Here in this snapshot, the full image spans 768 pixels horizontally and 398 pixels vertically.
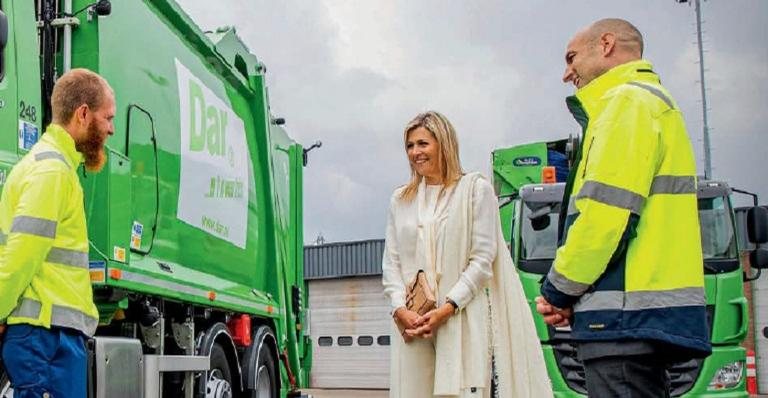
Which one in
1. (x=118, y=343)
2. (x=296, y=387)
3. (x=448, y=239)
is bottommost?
(x=296, y=387)

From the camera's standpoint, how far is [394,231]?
4.08m

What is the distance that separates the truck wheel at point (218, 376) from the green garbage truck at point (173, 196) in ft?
0.05

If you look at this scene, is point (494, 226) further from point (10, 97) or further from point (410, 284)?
point (10, 97)

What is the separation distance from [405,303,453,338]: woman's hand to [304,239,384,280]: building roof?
21213mm

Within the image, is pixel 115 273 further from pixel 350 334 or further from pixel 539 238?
pixel 350 334

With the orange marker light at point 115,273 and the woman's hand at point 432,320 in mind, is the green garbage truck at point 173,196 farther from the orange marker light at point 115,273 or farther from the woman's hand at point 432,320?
the woman's hand at point 432,320

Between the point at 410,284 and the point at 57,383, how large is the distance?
Result: 1392mm

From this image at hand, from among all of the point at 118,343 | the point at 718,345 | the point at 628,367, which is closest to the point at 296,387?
the point at 718,345

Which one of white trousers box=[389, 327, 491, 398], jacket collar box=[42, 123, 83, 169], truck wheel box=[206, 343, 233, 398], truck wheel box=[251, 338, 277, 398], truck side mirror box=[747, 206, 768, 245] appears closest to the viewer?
jacket collar box=[42, 123, 83, 169]

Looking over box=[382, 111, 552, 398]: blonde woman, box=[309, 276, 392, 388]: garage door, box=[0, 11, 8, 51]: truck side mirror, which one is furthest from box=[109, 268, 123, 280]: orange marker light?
box=[309, 276, 392, 388]: garage door

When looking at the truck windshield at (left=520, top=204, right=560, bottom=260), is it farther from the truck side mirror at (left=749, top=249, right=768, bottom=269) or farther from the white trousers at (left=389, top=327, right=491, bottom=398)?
the white trousers at (left=389, top=327, right=491, bottom=398)

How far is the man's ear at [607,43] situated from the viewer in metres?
3.13

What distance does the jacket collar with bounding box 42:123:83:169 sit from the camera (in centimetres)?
372

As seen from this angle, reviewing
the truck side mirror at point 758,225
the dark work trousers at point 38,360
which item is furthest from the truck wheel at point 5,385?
the truck side mirror at point 758,225
